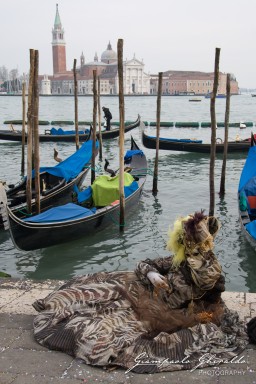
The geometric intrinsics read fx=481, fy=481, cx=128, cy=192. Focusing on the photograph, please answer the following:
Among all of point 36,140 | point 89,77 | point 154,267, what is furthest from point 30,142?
point 89,77

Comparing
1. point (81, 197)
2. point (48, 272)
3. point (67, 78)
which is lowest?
point (48, 272)

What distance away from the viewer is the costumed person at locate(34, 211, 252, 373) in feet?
7.51

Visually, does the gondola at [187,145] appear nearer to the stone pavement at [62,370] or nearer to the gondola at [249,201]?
the gondola at [249,201]

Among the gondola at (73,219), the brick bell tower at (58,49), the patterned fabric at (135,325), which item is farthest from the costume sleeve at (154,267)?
the brick bell tower at (58,49)

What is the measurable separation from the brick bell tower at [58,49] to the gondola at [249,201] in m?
93.2

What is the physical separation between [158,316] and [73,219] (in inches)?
125

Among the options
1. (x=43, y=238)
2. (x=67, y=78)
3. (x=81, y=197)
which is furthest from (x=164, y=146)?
(x=67, y=78)

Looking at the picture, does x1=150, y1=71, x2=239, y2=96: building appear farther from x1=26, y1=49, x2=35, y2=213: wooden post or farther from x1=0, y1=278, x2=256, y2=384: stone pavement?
x1=0, y1=278, x2=256, y2=384: stone pavement

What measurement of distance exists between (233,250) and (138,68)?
93.1 meters

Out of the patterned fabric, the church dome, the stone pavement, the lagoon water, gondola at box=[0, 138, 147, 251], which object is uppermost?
the church dome

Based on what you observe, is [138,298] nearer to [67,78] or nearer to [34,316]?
[34,316]

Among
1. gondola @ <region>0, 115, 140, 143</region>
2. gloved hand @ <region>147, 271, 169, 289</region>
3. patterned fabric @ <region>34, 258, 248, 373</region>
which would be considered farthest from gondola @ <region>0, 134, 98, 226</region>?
gondola @ <region>0, 115, 140, 143</region>

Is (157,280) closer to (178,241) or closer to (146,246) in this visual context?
(178,241)

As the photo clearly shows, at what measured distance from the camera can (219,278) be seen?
2469 mm
